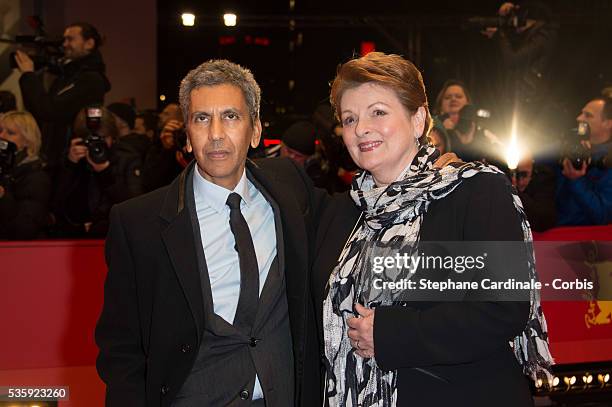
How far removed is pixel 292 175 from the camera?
3312mm

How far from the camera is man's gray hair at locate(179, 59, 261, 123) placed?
290cm

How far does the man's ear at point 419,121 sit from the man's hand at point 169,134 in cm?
332

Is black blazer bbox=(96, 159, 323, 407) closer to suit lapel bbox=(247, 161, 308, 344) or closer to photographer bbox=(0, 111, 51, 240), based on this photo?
suit lapel bbox=(247, 161, 308, 344)

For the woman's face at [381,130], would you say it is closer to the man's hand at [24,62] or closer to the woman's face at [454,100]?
the woman's face at [454,100]

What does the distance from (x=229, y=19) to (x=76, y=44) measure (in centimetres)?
296

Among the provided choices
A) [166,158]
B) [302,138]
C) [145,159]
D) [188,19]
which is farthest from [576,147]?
[188,19]

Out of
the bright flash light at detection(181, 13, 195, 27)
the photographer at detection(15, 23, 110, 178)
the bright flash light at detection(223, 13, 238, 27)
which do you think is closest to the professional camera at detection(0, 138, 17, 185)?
the photographer at detection(15, 23, 110, 178)

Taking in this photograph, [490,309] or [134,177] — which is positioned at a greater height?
[134,177]

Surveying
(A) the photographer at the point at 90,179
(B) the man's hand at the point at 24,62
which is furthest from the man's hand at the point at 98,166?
(B) the man's hand at the point at 24,62

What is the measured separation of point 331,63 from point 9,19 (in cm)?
337

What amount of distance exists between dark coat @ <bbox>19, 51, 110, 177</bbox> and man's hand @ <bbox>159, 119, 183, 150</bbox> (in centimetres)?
53

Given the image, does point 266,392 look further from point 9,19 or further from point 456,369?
point 9,19

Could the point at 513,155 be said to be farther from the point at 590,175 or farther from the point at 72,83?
the point at 72,83

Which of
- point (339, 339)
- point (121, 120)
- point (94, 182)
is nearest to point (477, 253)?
point (339, 339)
